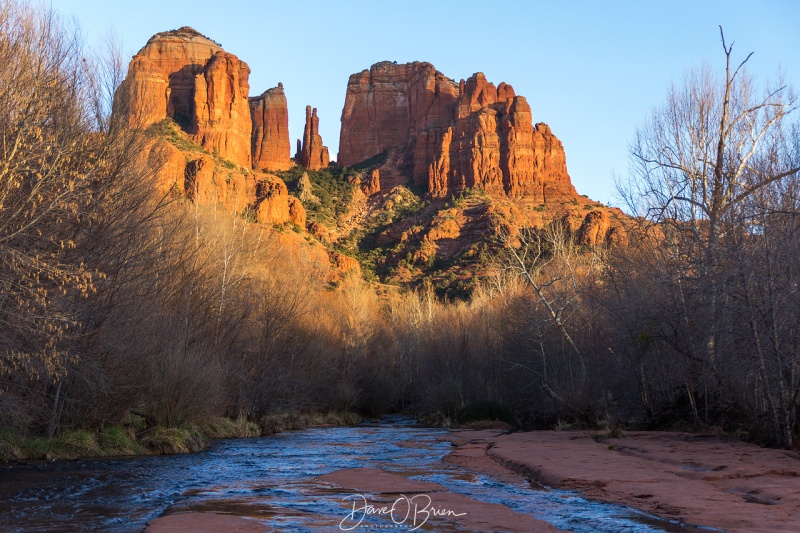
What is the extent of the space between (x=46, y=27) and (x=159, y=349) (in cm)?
906

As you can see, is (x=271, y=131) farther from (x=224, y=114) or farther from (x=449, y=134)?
(x=449, y=134)

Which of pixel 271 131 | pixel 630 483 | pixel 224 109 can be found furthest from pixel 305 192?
pixel 630 483

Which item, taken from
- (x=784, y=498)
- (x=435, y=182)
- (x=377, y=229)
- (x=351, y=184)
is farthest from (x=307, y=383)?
(x=351, y=184)

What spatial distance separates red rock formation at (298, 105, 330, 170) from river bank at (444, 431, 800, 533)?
126 meters

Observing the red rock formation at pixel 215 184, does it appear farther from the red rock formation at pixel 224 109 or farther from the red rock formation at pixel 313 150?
the red rock formation at pixel 313 150

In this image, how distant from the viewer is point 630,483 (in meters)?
10.5

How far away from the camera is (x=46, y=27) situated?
13109 mm

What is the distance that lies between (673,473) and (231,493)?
22.4ft

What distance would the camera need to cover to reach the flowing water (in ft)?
26.8

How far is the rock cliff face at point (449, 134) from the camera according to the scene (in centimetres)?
11281

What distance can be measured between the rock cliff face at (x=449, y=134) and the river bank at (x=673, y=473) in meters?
95.0

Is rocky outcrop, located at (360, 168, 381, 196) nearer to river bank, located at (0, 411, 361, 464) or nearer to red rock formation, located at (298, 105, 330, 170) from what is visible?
red rock formation, located at (298, 105, 330, 170)

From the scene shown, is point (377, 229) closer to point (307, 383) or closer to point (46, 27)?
point (307, 383)

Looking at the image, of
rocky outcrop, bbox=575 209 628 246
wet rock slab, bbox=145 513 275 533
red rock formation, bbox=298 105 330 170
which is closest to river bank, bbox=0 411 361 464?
wet rock slab, bbox=145 513 275 533
